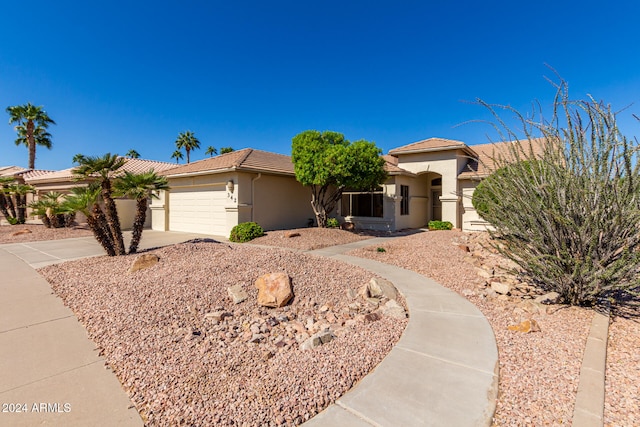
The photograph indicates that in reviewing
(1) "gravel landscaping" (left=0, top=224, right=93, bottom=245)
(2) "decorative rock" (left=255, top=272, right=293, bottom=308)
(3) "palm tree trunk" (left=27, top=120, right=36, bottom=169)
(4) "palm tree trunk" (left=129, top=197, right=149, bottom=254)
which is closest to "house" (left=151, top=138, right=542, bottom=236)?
(1) "gravel landscaping" (left=0, top=224, right=93, bottom=245)

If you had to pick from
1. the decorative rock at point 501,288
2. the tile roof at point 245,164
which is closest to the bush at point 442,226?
the tile roof at point 245,164

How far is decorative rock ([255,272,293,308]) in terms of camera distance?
16.2 feet

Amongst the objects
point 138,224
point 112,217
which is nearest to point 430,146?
point 138,224

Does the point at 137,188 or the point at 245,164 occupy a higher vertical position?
the point at 245,164

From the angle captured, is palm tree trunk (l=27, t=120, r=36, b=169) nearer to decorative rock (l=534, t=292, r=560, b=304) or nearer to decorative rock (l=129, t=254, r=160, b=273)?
decorative rock (l=129, t=254, r=160, b=273)

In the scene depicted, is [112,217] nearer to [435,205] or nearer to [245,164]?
[245,164]

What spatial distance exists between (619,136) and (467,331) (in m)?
3.61

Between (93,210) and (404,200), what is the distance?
13753mm

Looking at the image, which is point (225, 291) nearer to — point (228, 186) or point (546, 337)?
point (546, 337)

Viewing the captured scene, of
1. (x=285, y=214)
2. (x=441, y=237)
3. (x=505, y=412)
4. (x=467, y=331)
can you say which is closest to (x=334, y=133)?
(x=285, y=214)

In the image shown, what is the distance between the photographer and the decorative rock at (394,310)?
4.64 meters

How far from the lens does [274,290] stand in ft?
16.8

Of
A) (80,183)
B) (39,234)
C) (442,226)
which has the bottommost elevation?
(39,234)

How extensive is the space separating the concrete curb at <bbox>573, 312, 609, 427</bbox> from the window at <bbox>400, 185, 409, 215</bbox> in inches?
491
